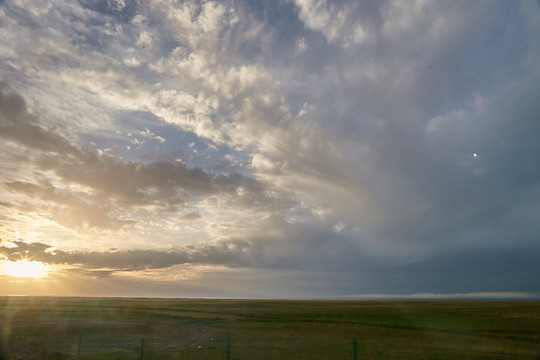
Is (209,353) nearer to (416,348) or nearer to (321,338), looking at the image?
(321,338)

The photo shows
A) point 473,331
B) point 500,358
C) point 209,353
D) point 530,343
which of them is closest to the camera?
point 500,358

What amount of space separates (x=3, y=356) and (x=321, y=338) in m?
36.1

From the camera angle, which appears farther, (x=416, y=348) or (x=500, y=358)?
(x=416, y=348)

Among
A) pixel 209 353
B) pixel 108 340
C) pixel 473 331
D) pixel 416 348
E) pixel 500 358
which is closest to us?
pixel 500 358

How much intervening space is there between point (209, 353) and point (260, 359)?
6.71m

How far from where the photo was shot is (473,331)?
5831 cm

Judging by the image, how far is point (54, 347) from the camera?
41.9 meters

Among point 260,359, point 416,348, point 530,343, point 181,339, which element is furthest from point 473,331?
point 181,339

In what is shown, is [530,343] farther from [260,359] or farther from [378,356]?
[260,359]

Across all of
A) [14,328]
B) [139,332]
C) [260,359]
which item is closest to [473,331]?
[260,359]

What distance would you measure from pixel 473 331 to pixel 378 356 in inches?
1251

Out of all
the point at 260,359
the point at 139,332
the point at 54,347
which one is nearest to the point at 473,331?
the point at 260,359

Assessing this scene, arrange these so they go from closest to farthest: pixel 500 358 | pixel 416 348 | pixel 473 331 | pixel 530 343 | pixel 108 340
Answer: pixel 500 358 < pixel 416 348 < pixel 530 343 < pixel 108 340 < pixel 473 331

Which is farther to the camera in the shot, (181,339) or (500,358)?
(181,339)
